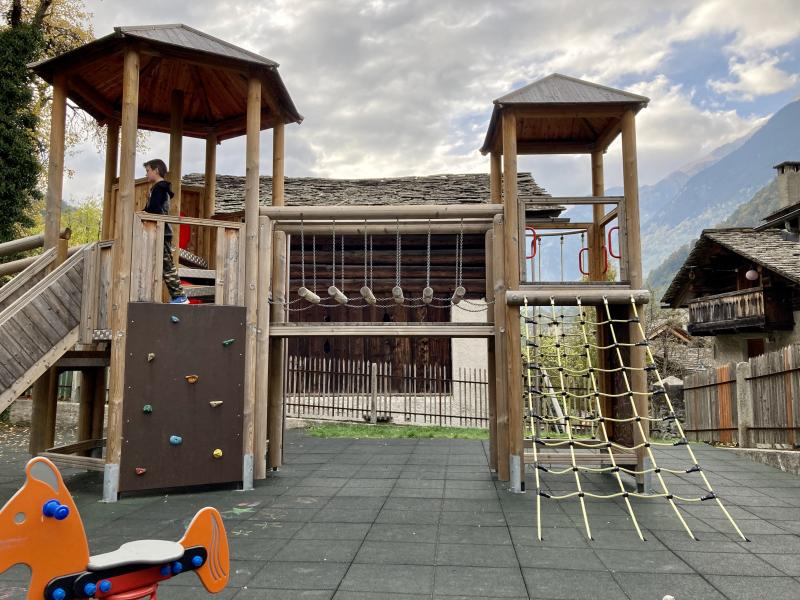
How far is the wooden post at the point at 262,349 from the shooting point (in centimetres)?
727

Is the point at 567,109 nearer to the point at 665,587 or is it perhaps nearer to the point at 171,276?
the point at 171,276

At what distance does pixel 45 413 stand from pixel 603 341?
7.54 metres

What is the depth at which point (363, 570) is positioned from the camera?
4.19 meters

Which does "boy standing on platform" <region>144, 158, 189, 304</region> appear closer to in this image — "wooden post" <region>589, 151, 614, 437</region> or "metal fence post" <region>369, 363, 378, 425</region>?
"wooden post" <region>589, 151, 614, 437</region>

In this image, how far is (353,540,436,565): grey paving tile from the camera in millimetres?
4398

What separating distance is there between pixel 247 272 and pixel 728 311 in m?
23.4

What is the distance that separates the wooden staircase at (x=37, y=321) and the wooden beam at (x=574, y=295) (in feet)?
17.0

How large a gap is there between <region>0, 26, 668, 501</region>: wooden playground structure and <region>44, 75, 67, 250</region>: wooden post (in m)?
0.02

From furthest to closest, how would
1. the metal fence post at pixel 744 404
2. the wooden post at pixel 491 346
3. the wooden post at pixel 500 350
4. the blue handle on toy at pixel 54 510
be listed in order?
the metal fence post at pixel 744 404 < the wooden post at pixel 491 346 < the wooden post at pixel 500 350 < the blue handle on toy at pixel 54 510

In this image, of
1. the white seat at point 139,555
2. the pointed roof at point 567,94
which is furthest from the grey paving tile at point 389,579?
the pointed roof at point 567,94

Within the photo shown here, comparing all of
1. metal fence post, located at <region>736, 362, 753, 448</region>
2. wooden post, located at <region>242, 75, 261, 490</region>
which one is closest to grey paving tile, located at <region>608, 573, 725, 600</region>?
wooden post, located at <region>242, 75, 261, 490</region>

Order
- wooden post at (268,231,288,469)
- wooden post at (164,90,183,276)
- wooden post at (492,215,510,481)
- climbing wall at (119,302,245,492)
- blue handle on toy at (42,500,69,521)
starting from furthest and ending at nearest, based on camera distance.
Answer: wooden post at (164,90,183,276), wooden post at (268,231,288,469), wooden post at (492,215,510,481), climbing wall at (119,302,245,492), blue handle on toy at (42,500,69,521)

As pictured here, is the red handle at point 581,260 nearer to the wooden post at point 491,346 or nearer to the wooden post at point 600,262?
the wooden post at point 600,262

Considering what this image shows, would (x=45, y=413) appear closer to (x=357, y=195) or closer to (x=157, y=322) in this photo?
(x=157, y=322)
